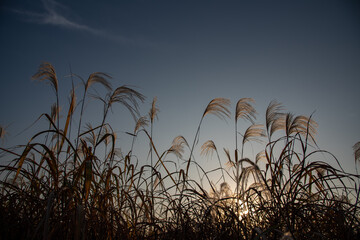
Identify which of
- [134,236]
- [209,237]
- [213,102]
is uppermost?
[213,102]

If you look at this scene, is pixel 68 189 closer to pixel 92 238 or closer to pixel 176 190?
pixel 92 238

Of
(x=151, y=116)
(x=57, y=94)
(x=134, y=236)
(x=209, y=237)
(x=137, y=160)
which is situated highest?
(x=151, y=116)

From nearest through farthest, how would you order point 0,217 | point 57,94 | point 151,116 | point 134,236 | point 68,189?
Result: 1. point 0,217
2. point 68,189
3. point 134,236
4. point 57,94
5. point 151,116

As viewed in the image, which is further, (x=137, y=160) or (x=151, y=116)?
(x=151, y=116)

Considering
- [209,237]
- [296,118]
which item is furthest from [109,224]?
[296,118]

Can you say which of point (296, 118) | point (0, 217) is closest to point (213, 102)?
point (296, 118)

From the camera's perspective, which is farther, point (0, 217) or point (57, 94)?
point (57, 94)

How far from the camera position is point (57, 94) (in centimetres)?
288

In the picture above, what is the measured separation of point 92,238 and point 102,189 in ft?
1.59

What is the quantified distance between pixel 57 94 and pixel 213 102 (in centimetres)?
247

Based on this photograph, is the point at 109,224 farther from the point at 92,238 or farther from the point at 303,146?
the point at 303,146

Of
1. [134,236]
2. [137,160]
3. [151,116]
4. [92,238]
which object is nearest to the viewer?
[92,238]

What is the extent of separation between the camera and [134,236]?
8.42ft

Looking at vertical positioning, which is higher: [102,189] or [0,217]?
[102,189]
